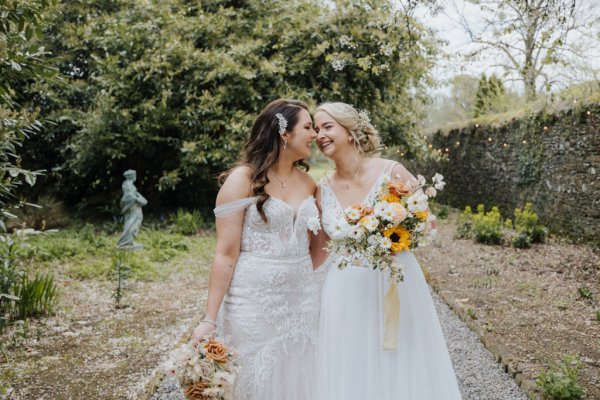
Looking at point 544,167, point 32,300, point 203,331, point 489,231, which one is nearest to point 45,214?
point 32,300

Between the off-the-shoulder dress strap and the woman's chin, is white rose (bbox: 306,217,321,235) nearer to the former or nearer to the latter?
the off-the-shoulder dress strap

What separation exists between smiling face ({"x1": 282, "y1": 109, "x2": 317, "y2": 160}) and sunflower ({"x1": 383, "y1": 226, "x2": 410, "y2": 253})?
2.31ft

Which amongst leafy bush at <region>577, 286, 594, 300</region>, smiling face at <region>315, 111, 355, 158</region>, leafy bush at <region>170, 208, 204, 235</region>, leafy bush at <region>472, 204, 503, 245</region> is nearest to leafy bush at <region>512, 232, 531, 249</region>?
leafy bush at <region>472, 204, 503, 245</region>

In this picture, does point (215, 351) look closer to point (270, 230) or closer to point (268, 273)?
point (268, 273)

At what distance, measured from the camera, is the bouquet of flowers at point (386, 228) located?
2.50m

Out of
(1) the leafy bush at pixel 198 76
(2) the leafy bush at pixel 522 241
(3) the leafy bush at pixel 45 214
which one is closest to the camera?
(2) the leafy bush at pixel 522 241

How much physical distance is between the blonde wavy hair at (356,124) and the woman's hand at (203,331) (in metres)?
1.39

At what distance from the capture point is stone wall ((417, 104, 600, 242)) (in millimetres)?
9336

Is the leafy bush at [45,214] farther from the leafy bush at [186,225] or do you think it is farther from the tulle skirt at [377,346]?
the tulle skirt at [377,346]

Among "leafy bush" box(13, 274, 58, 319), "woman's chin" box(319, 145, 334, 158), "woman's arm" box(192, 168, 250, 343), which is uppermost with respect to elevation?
"woman's chin" box(319, 145, 334, 158)

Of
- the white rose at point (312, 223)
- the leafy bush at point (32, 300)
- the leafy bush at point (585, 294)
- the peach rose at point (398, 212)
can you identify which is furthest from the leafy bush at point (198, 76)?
the peach rose at point (398, 212)

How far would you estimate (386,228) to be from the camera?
99.1 inches

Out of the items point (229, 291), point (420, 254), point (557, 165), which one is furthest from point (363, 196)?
point (557, 165)

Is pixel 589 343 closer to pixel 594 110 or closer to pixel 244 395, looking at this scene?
pixel 244 395
